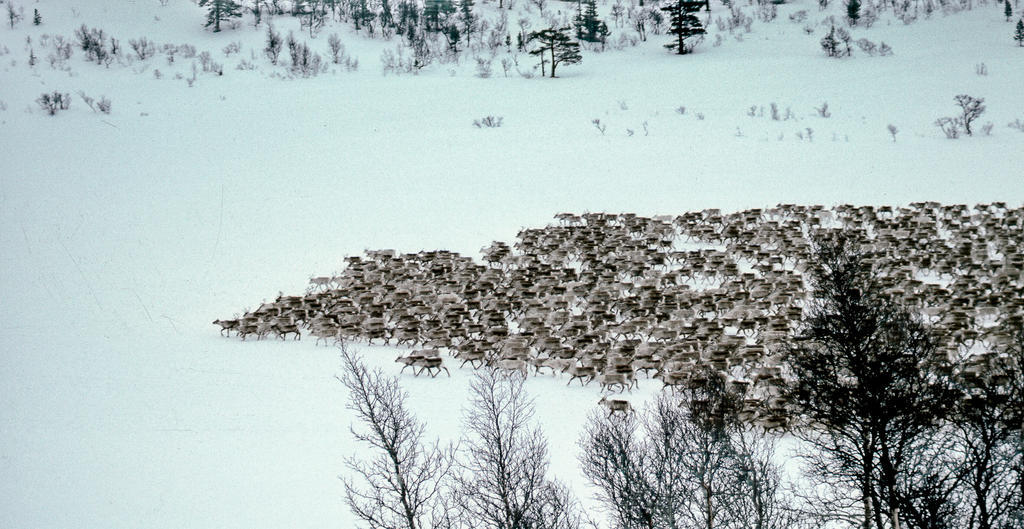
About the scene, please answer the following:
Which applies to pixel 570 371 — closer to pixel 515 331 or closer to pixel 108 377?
pixel 515 331

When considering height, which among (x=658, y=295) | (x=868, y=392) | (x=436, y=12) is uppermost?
(x=436, y=12)

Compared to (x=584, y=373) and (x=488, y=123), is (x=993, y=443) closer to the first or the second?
(x=584, y=373)

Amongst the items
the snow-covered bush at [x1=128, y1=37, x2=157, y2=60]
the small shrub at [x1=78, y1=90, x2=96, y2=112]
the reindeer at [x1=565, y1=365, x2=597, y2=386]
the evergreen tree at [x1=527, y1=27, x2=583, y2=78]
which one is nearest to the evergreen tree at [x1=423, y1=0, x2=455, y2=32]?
the evergreen tree at [x1=527, y1=27, x2=583, y2=78]

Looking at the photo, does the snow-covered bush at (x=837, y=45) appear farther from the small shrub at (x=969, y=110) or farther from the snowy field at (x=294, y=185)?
the small shrub at (x=969, y=110)

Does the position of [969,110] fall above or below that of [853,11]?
below

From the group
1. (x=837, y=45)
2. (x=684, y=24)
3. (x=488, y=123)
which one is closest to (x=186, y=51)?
(x=488, y=123)

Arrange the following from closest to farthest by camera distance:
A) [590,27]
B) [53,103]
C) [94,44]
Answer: [53,103], [94,44], [590,27]
